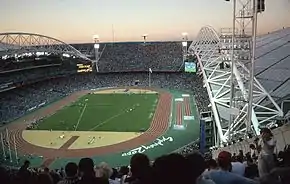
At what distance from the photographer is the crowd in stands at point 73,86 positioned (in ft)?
96.1

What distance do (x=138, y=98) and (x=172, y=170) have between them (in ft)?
102

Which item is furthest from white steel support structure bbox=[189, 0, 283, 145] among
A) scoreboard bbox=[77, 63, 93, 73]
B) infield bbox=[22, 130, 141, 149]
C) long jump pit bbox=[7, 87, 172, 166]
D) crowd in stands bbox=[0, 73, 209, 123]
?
scoreboard bbox=[77, 63, 93, 73]

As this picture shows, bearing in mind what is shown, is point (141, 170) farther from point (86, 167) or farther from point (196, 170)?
point (86, 167)

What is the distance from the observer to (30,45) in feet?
116

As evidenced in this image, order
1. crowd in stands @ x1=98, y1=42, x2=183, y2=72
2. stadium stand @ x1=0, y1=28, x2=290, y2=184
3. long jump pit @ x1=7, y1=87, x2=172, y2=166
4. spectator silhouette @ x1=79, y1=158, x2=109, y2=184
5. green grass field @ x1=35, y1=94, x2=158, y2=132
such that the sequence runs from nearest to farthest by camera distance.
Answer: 1. stadium stand @ x1=0, y1=28, x2=290, y2=184
2. spectator silhouette @ x1=79, y1=158, x2=109, y2=184
3. long jump pit @ x1=7, y1=87, x2=172, y2=166
4. green grass field @ x1=35, y1=94, x2=158, y2=132
5. crowd in stands @ x1=98, y1=42, x2=183, y2=72

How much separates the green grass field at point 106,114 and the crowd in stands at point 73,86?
11.0 ft

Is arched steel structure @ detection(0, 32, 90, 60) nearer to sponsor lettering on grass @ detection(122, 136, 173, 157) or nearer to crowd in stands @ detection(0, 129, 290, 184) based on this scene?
sponsor lettering on grass @ detection(122, 136, 173, 157)

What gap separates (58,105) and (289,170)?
97.7ft

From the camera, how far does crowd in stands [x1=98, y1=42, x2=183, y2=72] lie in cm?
4728

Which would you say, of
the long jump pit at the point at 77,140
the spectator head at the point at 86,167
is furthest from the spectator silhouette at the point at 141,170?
the long jump pit at the point at 77,140

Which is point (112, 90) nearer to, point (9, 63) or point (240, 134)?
point (9, 63)

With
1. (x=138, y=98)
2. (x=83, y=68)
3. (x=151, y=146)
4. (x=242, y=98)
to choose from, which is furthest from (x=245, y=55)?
(x=83, y=68)

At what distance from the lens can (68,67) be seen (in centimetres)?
4388

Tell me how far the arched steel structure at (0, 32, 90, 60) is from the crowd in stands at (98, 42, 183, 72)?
7.85 metres
